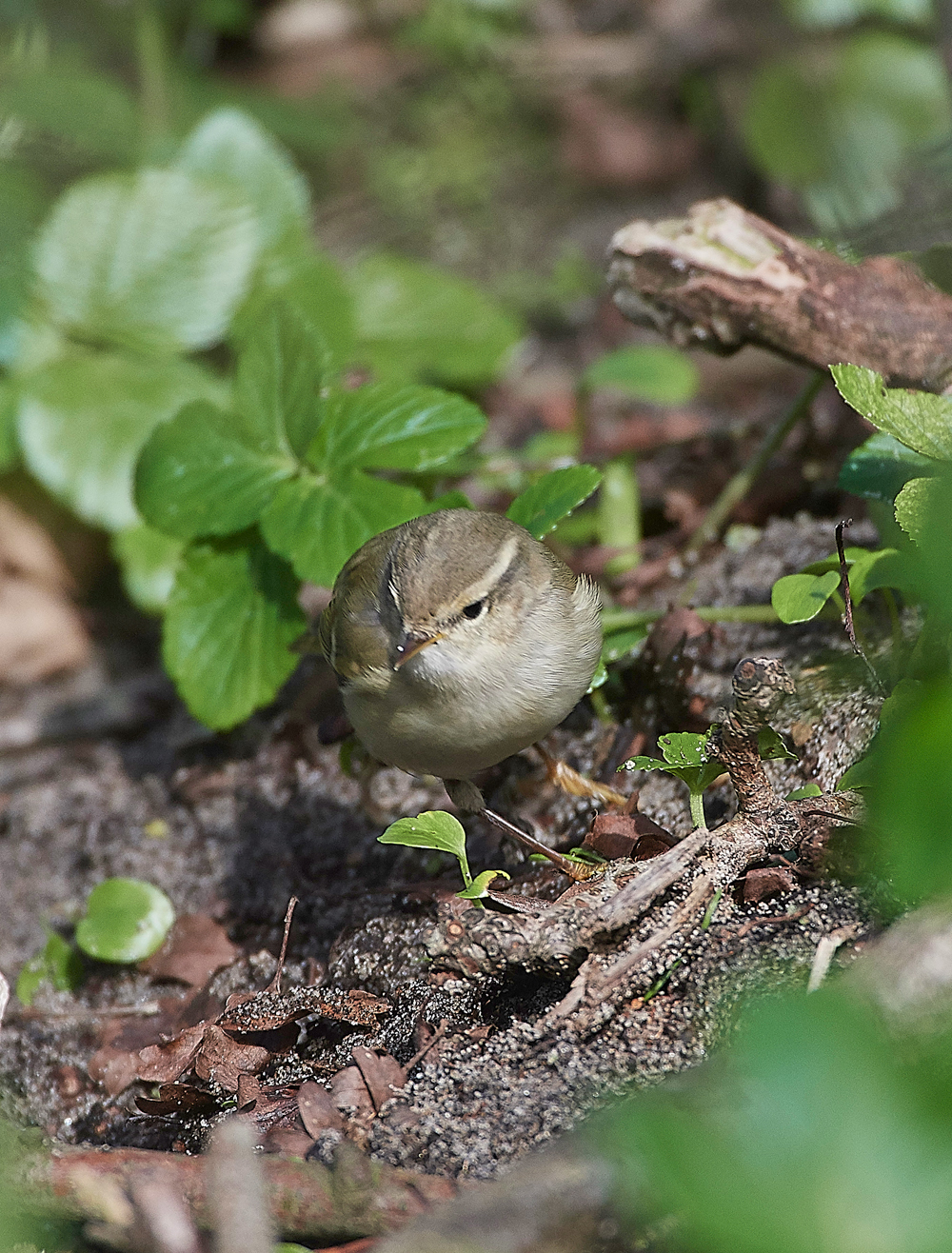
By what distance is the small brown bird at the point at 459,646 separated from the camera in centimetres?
263

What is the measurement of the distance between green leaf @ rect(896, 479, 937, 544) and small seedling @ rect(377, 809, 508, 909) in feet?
3.43

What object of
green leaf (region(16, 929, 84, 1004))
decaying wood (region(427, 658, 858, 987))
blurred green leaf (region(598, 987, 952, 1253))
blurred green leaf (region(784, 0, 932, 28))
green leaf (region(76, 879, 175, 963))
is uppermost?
blurred green leaf (region(598, 987, 952, 1253))

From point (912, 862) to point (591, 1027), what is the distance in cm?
87

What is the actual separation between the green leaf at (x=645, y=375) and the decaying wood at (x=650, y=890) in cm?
227

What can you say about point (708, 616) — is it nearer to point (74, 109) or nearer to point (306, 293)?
point (306, 293)

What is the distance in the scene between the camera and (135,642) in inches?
193

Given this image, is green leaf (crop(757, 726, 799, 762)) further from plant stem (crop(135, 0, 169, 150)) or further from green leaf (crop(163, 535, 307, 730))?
plant stem (crop(135, 0, 169, 150))

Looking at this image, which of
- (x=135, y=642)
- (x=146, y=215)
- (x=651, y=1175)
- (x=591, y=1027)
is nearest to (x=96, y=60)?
(x=146, y=215)

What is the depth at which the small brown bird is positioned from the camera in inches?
104

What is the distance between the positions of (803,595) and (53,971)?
233 centimetres

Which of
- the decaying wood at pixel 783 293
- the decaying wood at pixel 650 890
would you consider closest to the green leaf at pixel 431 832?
the decaying wood at pixel 650 890

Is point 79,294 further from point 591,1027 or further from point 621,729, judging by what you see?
point 591,1027

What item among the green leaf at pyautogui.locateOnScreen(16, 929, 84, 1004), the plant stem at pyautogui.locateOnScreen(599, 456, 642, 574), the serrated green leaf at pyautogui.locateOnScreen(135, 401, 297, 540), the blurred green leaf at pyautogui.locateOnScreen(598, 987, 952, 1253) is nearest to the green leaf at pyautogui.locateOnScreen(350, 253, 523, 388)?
the plant stem at pyautogui.locateOnScreen(599, 456, 642, 574)

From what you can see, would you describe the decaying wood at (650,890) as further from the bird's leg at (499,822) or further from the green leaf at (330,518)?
the green leaf at (330,518)
